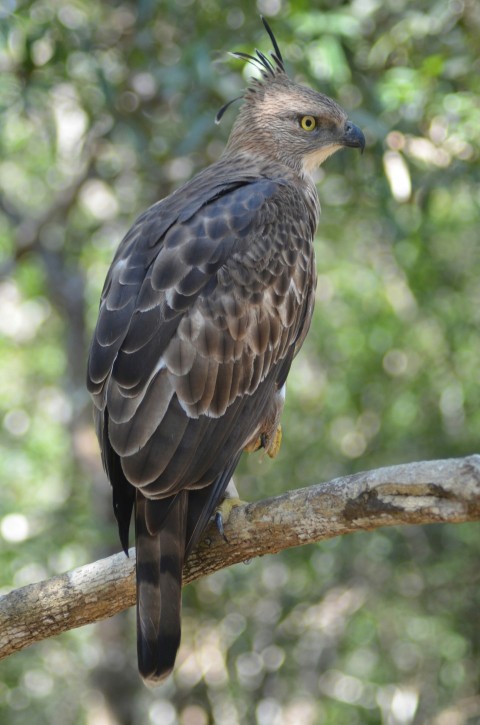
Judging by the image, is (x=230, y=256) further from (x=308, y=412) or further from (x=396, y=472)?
(x=308, y=412)

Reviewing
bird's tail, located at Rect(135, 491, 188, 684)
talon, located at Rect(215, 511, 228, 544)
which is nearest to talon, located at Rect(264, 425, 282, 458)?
talon, located at Rect(215, 511, 228, 544)

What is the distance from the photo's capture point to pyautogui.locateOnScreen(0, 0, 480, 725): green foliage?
611cm

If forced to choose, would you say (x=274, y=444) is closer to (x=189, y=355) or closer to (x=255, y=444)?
(x=255, y=444)

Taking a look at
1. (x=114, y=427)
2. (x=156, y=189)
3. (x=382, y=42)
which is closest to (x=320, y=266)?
(x=156, y=189)

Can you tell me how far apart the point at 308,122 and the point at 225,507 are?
223cm

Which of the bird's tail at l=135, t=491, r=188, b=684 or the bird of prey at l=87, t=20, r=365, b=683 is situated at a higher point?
the bird of prey at l=87, t=20, r=365, b=683

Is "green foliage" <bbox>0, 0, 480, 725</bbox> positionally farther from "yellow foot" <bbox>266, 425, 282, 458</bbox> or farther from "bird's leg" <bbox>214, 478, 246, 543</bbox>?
"bird's leg" <bbox>214, 478, 246, 543</bbox>

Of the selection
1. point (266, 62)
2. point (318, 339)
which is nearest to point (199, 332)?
point (266, 62)

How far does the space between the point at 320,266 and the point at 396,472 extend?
659 cm

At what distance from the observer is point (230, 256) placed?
4.16 meters

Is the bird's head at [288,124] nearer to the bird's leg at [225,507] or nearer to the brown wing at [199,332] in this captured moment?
the brown wing at [199,332]

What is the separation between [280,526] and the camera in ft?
11.3

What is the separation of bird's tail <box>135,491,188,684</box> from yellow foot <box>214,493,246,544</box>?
0.50 ft

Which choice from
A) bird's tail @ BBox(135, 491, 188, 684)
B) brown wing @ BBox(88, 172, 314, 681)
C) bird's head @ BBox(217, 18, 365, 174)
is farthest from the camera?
bird's head @ BBox(217, 18, 365, 174)
